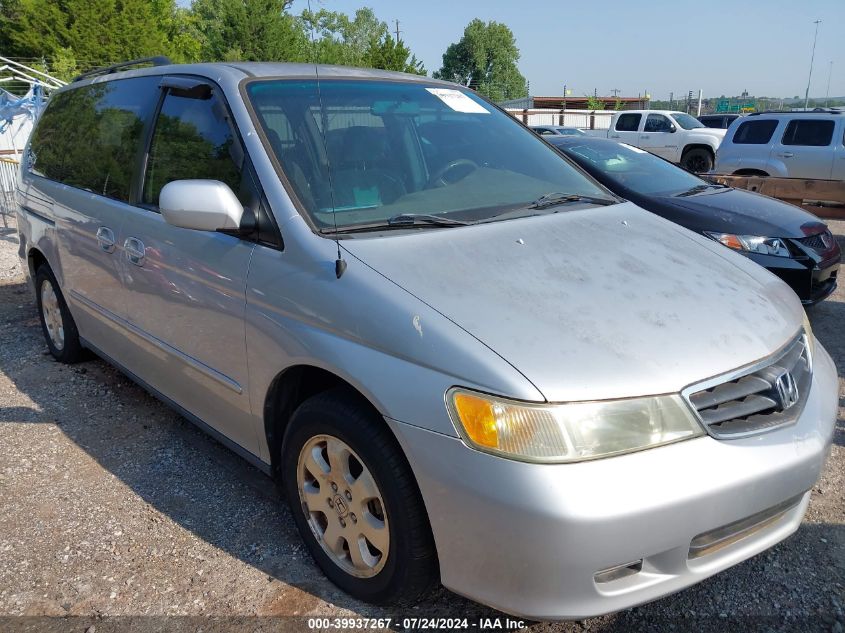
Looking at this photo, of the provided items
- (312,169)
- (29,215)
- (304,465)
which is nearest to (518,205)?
(312,169)

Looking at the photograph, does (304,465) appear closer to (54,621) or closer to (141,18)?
(54,621)

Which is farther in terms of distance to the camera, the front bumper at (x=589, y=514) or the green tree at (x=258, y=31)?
the green tree at (x=258, y=31)

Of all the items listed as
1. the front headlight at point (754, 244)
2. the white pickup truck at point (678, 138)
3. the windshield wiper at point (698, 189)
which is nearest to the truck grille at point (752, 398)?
the front headlight at point (754, 244)

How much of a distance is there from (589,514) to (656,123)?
19.3 metres

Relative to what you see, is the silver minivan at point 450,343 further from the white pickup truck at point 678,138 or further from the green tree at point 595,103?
the green tree at point 595,103

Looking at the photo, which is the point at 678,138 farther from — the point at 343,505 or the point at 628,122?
the point at 343,505

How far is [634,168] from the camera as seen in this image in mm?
Result: 6355

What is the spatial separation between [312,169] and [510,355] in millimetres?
1183

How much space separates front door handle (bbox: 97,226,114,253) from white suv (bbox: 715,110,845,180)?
10.5 m

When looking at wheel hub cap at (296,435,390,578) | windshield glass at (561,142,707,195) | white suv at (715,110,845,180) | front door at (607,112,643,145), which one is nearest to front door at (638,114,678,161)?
front door at (607,112,643,145)

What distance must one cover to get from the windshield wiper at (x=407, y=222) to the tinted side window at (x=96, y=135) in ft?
5.18

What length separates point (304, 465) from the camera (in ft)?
8.05

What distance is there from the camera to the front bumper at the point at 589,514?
5.76 ft

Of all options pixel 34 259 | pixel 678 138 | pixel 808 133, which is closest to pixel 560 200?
pixel 34 259
